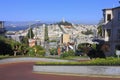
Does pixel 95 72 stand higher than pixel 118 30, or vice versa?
pixel 118 30

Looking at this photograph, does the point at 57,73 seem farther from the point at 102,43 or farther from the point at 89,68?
the point at 102,43

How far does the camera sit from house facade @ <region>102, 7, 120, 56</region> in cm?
4953

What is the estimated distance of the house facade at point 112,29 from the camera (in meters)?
49.5

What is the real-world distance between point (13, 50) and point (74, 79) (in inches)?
1322

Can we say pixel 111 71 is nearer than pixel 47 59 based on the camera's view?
Yes

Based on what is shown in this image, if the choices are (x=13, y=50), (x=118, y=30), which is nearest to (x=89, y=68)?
(x=118, y=30)

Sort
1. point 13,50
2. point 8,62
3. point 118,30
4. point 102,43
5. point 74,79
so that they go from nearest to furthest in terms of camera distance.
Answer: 1. point 74,79
2. point 8,62
3. point 118,30
4. point 102,43
5. point 13,50

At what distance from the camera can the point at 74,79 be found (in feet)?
87.7

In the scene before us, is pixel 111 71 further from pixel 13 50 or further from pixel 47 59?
pixel 13 50

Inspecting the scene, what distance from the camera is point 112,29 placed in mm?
50969

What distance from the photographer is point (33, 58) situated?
153 ft

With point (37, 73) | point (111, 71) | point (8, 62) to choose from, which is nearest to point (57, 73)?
point (37, 73)

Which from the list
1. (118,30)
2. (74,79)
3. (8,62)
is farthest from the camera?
(118,30)

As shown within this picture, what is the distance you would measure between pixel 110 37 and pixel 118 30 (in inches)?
100
